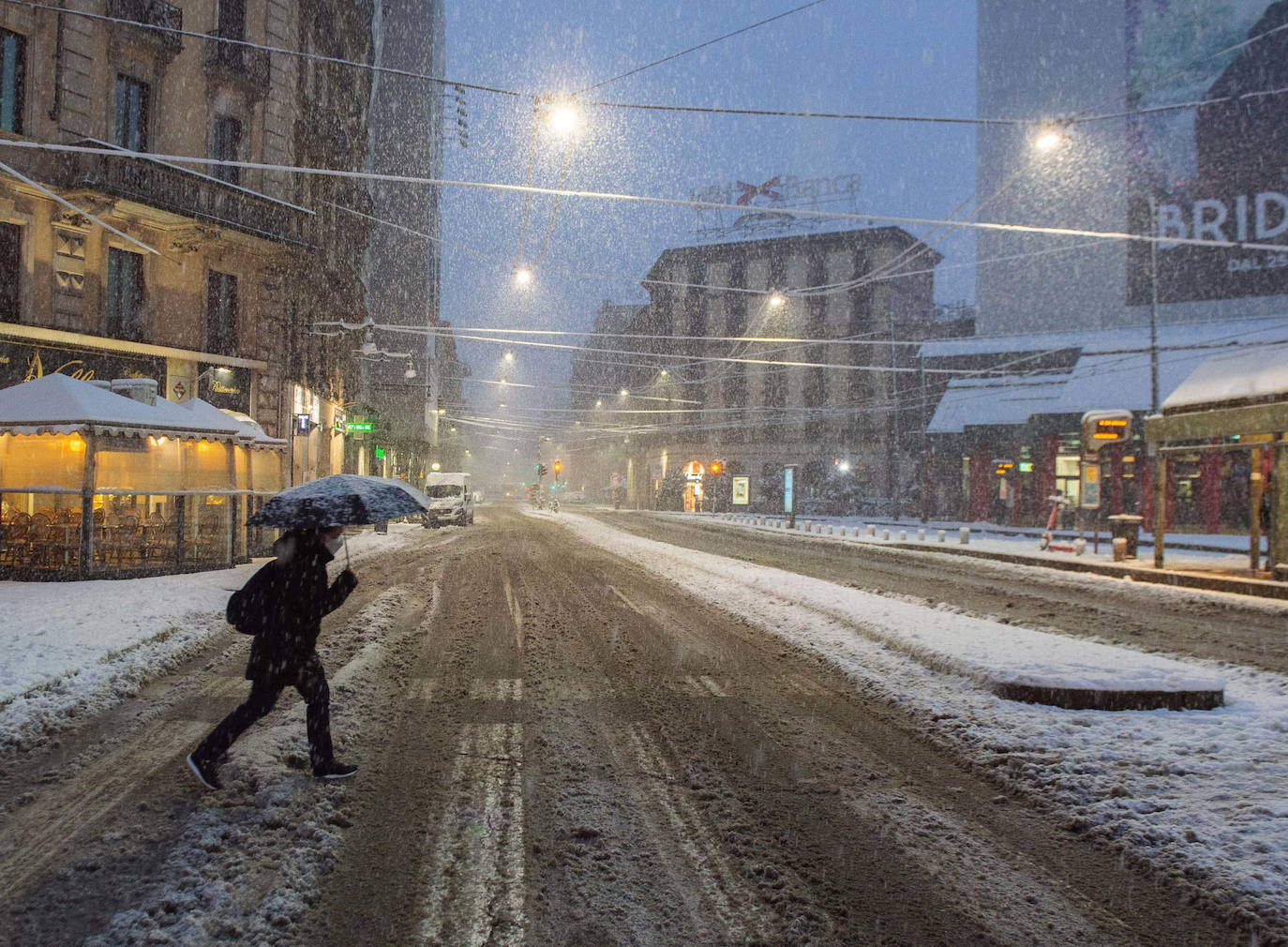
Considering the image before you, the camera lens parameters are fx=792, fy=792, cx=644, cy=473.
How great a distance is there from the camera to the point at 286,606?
4359 mm

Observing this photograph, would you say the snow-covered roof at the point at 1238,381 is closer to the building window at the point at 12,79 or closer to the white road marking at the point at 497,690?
the white road marking at the point at 497,690

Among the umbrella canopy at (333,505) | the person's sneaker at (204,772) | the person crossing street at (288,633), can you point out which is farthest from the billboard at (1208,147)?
the person's sneaker at (204,772)

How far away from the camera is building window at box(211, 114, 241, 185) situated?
22.3m

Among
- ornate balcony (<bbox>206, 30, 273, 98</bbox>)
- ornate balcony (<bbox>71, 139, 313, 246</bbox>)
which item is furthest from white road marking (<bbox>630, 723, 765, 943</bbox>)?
ornate balcony (<bbox>206, 30, 273, 98</bbox>)

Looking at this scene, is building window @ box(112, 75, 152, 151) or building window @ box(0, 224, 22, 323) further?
building window @ box(112, 75, 152, 151)

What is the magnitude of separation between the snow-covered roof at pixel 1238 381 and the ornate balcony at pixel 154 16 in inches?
991

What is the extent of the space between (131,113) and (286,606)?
2190 centimetres

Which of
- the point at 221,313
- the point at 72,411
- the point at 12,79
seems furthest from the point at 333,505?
the point at 221,313

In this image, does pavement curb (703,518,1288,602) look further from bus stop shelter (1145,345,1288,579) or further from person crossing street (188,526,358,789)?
person crossing street (188,526,358,789)

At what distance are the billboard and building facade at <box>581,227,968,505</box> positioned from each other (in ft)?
65.5

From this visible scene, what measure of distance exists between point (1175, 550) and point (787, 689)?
2338 cm

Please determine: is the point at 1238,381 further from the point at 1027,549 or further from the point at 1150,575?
the point at 1027,549

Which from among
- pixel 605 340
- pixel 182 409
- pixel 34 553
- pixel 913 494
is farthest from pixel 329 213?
pixel 605 340

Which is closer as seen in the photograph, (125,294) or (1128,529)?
(125,294)
